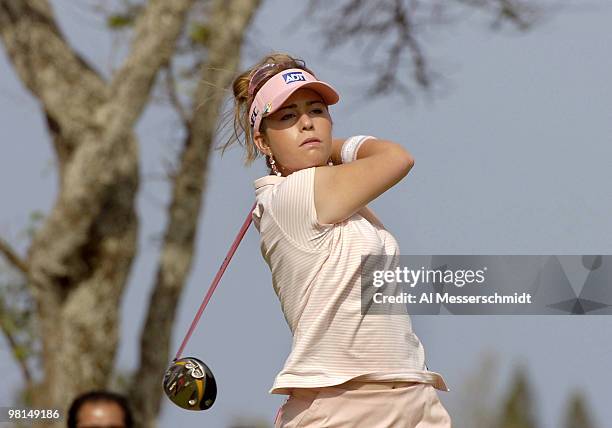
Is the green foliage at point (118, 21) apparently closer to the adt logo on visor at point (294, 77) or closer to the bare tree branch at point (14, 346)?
the bare tree branch at point (14, 346)

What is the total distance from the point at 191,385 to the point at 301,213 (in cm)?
38

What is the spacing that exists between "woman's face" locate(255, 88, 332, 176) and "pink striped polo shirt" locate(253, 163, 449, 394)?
0.18 ft

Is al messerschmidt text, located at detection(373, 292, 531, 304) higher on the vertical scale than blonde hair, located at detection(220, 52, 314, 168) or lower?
lower

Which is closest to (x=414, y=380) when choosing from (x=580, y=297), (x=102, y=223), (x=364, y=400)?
(x=364, y=400)

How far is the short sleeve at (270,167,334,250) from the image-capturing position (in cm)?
223

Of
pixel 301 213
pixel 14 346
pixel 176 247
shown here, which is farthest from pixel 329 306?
pixel 14 346

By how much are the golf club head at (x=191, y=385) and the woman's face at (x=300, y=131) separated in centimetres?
39

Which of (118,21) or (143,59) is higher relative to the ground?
(118,21)

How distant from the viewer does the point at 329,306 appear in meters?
2.21

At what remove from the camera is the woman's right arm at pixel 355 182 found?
2207 mm

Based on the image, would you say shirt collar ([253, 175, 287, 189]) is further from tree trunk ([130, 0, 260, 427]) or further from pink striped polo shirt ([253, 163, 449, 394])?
tree trunk ([130, 0, 260, 427])

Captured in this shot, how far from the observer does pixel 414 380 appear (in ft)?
7.25

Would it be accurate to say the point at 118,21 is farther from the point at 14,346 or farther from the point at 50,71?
the point at 14,346

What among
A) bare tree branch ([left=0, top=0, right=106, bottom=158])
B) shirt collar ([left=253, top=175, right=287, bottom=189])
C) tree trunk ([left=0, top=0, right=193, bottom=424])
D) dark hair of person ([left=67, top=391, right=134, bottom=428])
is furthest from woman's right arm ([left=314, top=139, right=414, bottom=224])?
bare tree branch ([left=0, top=0, right=106, bottom=158])
